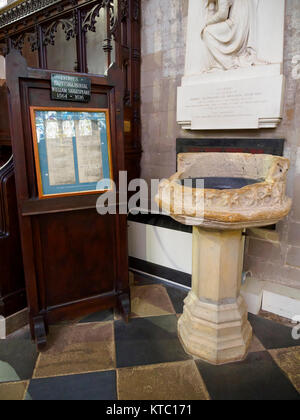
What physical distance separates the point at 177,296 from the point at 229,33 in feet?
6.56

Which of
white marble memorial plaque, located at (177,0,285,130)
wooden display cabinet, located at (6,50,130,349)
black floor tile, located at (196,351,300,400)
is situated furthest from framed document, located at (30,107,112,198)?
black floor tile, located at (196,351,300,400)

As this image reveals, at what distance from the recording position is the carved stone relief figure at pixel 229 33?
6.59 feet

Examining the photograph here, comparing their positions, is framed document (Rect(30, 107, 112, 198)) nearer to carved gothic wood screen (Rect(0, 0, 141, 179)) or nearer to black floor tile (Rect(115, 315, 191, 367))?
carved gothic wood screen (Rect(0, 0, 141, 179))

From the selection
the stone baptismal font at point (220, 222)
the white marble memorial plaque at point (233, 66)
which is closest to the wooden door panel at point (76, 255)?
the stone baptismal font at point (220, 222)

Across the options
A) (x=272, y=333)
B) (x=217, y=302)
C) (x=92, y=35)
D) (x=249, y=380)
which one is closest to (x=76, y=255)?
(x=217, y=302)

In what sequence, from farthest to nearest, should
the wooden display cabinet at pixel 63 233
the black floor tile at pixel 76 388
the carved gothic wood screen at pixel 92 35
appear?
1. the carved gothic wood screen at pixel 92 35
2. the wooden display cabinet at pixel 63 233
3. the black floor tile at pixel 76 388

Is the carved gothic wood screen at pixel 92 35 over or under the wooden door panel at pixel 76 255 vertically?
over

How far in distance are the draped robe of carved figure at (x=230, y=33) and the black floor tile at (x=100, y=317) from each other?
199 cm

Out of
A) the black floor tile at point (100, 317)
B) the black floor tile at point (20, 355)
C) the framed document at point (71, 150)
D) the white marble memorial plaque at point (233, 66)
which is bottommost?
the black floor tile at point (20, 355)

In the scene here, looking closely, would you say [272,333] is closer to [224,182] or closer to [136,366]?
[136,366]

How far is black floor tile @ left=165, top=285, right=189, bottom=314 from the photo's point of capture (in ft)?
7.15

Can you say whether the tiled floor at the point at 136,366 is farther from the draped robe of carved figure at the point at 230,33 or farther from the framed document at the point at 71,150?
the draped robe of carved figure at the point at 230,33

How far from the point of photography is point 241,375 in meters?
1.54

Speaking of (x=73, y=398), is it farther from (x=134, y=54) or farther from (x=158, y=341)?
(x=134, y=54)
